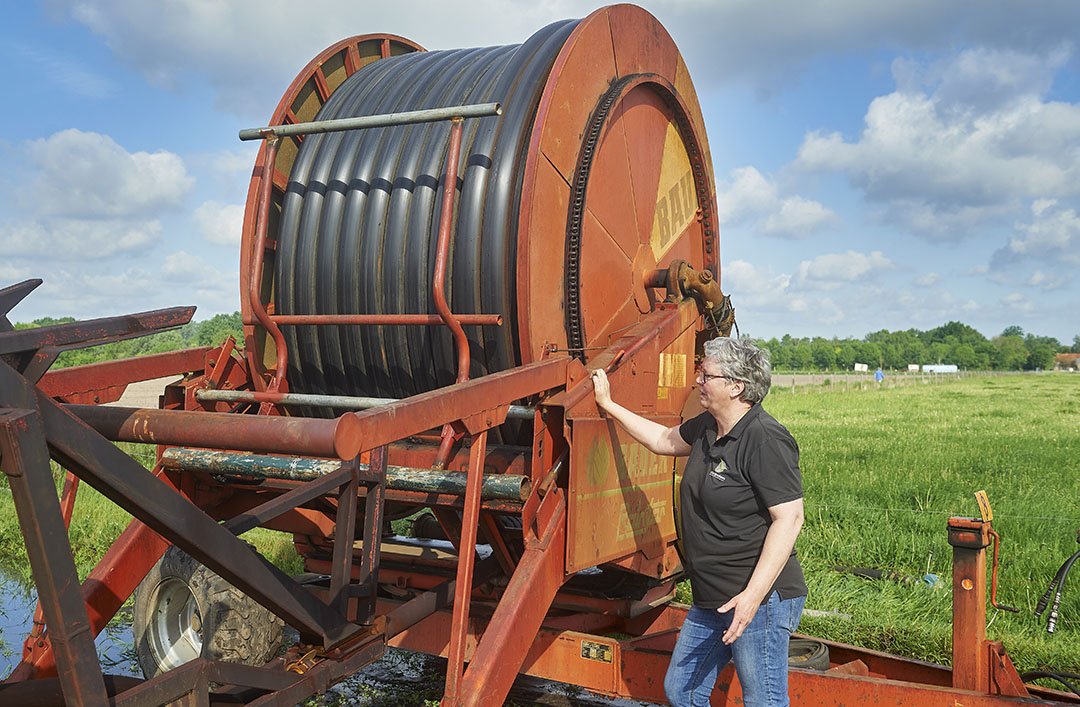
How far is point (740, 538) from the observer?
333 cm

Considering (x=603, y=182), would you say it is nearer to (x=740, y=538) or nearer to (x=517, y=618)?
(x=740, y=538)

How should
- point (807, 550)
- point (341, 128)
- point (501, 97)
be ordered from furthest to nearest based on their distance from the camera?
point (807, 550)
point (501, 97)
point (341, 128)

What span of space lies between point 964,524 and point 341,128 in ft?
11.2

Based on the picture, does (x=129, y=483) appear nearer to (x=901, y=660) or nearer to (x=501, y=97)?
(x=501, y=97)

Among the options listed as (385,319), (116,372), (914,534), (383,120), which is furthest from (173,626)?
(914,534)

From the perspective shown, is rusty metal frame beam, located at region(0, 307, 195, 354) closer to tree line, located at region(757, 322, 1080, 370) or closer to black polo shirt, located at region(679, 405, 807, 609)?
black polo shirt, located at region(679, 405, 807, 609)

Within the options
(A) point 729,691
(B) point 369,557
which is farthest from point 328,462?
(A) point 729,691

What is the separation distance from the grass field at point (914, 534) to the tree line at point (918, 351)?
478 feet

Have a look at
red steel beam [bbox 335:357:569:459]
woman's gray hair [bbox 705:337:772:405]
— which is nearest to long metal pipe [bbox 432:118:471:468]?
red steel beam [bbox 335:357:569:459]

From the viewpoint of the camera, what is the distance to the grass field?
609 cm

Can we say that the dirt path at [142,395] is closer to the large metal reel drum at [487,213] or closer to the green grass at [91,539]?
the green grass at [91,539]

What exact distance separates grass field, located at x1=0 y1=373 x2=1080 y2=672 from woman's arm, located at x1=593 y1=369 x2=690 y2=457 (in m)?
3.00

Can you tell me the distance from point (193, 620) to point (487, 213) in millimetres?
2400

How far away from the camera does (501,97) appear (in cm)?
461
